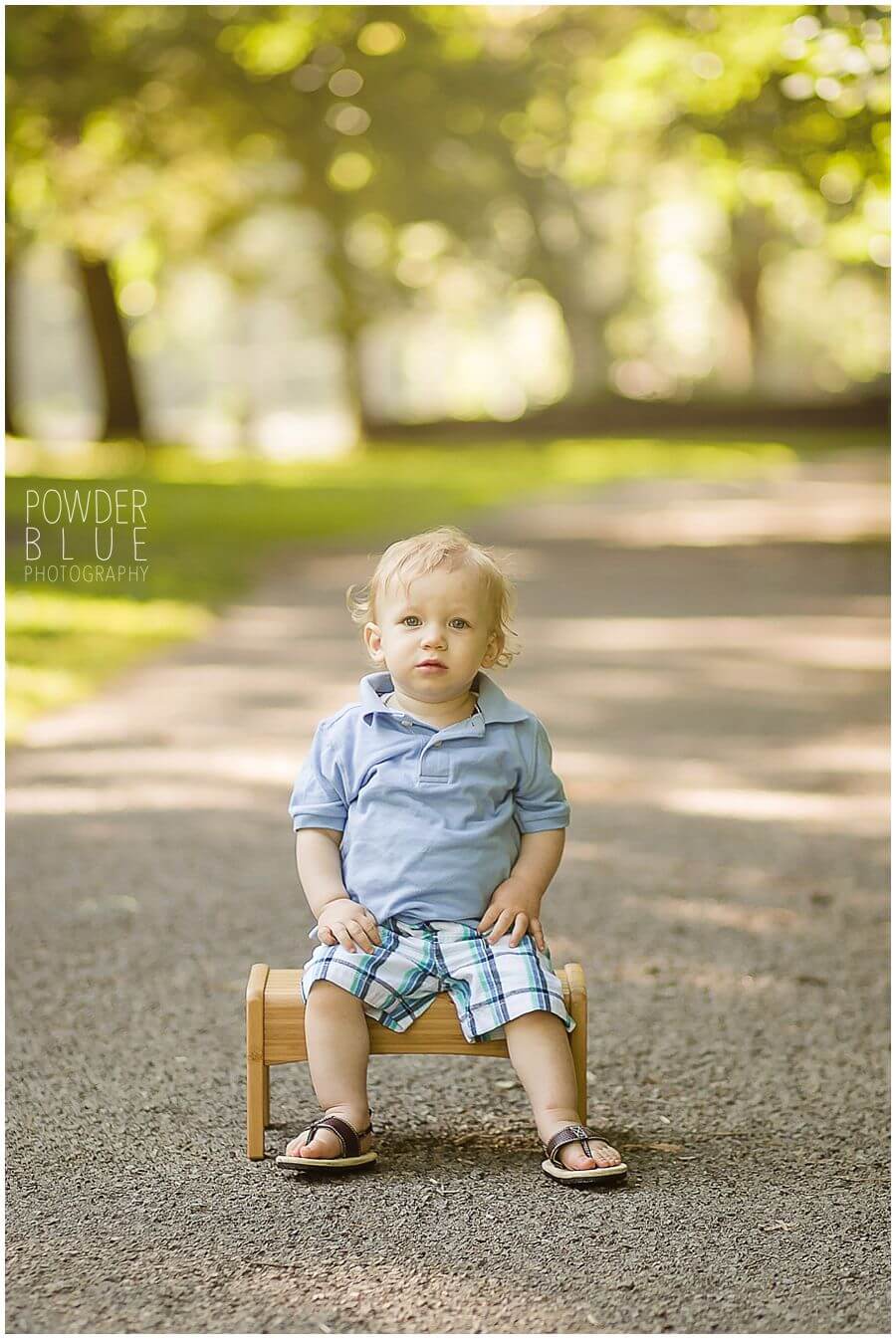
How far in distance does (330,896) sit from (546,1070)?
48 centimetres

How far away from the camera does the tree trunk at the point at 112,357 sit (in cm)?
2506

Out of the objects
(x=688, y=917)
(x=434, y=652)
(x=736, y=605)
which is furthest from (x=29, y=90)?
(x=434, y=652)

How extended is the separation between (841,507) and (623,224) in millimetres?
23835

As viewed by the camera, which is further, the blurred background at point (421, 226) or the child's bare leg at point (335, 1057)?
the blurred background at point (421, 226)

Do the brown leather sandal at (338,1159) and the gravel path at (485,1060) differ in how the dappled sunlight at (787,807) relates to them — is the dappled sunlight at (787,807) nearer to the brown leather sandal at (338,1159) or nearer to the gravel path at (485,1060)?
the gravel path at (485,1060)

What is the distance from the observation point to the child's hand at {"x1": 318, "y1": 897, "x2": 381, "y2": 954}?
2.87m

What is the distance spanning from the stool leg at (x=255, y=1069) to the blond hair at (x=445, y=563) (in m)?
0.70

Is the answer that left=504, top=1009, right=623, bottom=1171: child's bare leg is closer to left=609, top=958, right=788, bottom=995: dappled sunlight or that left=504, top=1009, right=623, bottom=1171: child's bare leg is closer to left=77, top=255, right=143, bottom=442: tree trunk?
left=609, top=958, right=788, bottom=995: dappled sunlight

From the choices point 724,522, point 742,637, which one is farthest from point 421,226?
point 742,637

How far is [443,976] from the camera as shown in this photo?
2.89 m

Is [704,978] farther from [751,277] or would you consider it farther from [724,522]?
[751,277]

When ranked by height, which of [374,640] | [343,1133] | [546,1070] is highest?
[374,640]

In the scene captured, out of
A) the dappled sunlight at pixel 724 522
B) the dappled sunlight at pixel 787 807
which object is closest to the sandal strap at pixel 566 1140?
the dappled sunlight at pixel 787 807

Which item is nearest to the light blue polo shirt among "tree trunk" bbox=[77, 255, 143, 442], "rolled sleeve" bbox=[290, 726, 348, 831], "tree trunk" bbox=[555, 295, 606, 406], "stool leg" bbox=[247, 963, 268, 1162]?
"rolled sleeve" bbox=[290, 726, 348, 831]
